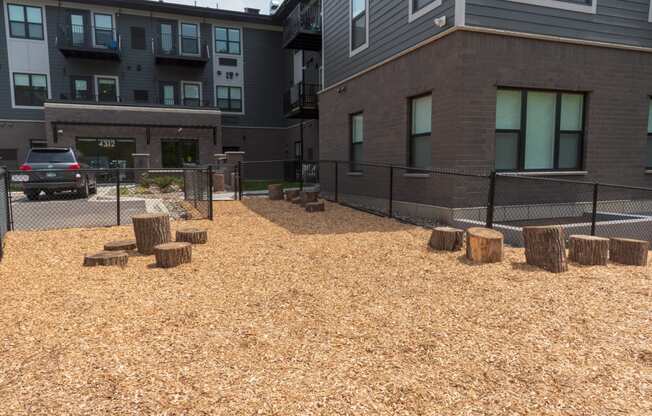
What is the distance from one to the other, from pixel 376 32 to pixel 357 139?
3.18m

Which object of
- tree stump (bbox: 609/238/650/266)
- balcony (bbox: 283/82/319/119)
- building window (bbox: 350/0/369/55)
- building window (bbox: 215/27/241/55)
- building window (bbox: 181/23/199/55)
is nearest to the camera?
tree stump (bbox: 609/238/650/266)

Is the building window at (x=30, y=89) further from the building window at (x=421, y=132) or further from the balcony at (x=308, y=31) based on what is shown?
the building window at (x=421, y=132)

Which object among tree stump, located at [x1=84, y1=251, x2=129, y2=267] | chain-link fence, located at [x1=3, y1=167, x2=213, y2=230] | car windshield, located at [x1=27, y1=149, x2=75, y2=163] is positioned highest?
car windshield, located at [x1=27, y1=149, x2=75, y2=163]

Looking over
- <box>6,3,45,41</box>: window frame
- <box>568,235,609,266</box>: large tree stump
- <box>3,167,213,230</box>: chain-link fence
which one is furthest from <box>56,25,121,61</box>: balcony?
<box>568,235,609,266</box>: large tree stump

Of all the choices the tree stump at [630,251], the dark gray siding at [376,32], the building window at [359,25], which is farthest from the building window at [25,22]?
the tree stump at [630,251]

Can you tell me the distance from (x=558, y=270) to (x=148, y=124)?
2209 cm

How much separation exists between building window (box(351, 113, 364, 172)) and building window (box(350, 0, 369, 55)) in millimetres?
1998

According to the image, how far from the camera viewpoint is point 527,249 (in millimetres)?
6145

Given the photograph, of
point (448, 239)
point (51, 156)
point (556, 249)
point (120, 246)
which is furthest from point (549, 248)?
point (51, 156)

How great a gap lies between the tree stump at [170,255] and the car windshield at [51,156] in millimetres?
10250

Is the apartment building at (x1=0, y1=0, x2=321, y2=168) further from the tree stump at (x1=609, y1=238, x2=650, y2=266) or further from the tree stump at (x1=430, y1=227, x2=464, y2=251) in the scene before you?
the tree stump at (x1=609, y1=238, x2=650, y2=266)

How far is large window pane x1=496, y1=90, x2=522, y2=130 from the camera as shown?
8953 millimetres

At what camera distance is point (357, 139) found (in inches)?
518

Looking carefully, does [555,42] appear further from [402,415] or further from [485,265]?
[402,415]
